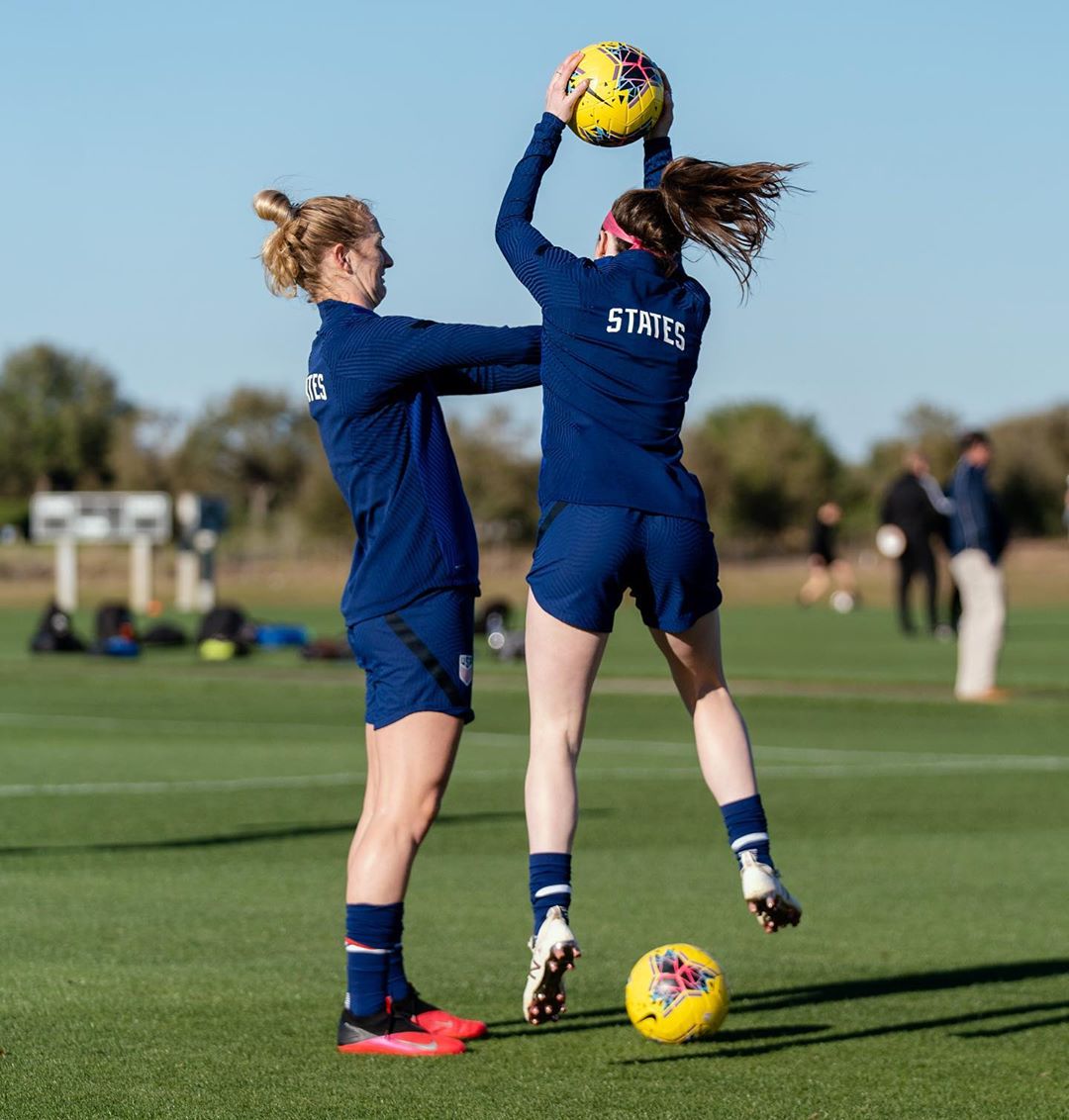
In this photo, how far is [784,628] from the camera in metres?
37.9

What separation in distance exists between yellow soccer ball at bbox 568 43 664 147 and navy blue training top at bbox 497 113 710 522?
55cm

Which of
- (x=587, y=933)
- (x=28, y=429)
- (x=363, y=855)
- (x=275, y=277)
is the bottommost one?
(x=587, y=933)

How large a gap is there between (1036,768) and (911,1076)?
33.0ft

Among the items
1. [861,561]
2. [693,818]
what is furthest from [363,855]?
[861,561]

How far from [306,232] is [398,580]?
1.11 meters

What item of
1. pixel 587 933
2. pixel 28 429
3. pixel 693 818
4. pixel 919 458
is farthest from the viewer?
pixel 28 429

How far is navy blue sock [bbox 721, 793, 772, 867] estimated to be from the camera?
232 inches

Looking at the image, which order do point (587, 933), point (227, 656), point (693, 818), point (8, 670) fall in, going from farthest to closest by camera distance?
point (227, 656), point (8, 670), point (693, 818), point (587, 933)

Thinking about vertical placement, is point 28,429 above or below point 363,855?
above

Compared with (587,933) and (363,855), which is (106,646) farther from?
(363,855)

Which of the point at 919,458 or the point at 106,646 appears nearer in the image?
the point at 106,646

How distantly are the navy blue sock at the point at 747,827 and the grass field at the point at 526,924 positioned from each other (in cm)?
62

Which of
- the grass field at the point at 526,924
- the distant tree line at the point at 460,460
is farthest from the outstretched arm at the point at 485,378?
the distant tree line at the point at 460,460

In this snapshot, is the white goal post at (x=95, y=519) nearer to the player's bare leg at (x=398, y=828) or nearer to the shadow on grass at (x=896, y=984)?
the shadow on grass at (x=896, y=984)
